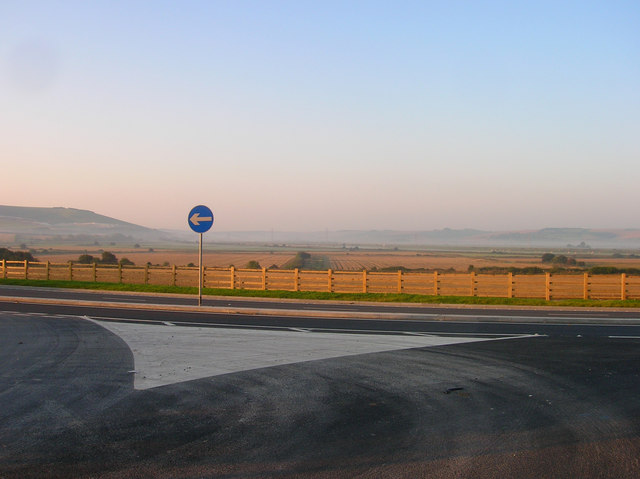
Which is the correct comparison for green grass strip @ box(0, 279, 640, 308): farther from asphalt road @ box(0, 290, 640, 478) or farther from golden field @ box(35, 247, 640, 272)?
golden field @ box(35, 247, 640, 272)

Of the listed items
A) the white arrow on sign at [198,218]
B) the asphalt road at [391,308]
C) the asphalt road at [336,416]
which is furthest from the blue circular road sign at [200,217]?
the asphalt road at [336,416]

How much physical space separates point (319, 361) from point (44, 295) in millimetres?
18366

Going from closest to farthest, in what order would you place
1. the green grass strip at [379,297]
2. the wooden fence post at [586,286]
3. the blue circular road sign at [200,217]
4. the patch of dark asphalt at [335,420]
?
the patch of dark asphalt at [335,420], the blue circular road sign at [200,217], the green grass strip at [379,297], the wooden fence post at [586,286]

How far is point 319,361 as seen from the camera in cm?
995

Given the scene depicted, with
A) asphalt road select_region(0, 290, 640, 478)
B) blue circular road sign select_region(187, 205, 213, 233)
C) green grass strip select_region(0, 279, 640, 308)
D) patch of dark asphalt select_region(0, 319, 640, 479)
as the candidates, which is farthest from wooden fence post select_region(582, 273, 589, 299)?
patch of dark asphalt select_region(0, 319, 640, 479)

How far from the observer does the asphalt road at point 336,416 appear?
16.8 feet

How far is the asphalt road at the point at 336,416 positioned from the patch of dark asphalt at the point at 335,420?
0.02 m

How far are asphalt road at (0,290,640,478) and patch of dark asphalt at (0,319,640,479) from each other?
0.02 meters

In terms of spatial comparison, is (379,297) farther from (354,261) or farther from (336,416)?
(354,261)

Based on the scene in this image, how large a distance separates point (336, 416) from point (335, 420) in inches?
6.2

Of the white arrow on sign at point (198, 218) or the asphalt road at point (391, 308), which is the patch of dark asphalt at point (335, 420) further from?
the white arrow on sign at point (198, 218)

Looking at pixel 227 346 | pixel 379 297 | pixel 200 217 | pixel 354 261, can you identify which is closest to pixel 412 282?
pixel 379 297

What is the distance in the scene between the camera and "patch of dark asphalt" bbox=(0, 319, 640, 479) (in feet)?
16.7

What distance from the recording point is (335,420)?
253 inches
